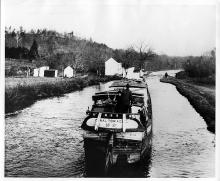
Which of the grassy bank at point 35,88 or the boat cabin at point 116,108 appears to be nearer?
the boat cabin at point 116,108

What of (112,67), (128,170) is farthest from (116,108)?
(112,67)

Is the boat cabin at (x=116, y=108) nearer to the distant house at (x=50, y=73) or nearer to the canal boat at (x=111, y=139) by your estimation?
the canal boat at (x=111, y=139)

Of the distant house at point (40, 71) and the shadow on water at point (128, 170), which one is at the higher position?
the distant house at point (40, 71)

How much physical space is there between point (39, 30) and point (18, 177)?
2.35 meters

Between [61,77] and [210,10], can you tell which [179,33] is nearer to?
[210,10]

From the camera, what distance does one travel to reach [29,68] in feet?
21.8

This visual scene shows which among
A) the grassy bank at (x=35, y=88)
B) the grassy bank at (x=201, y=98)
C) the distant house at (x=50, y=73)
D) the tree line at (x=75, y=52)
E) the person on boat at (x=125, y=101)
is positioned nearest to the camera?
the person on boat at (x=125, y=101)

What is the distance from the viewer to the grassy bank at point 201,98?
5988 mm

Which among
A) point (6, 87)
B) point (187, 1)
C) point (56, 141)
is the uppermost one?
point (187, 1)

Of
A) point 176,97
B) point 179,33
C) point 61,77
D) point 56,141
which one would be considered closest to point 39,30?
point 61,77

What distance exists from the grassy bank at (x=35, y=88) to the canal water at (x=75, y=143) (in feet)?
0.49

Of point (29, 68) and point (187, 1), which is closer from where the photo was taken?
point (187, 1)

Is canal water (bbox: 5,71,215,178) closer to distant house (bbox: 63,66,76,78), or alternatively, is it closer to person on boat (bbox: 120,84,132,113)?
distant house (bbox: 63,66,76,78)

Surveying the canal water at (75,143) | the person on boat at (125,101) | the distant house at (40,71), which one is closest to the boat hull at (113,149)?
the canal water at (75,143)
